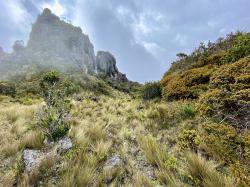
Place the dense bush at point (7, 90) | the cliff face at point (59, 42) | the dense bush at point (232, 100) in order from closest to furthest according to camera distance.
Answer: the dense bush at point (232, 100) < the dense bush at point (7, 90) < the cliff face at point (59, 42)

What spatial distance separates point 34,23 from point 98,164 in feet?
404

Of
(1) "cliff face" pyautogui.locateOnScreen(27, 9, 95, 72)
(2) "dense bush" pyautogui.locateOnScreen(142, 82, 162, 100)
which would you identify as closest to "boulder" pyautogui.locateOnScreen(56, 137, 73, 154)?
(2) "dense bush" pyautogui.locateOnScreen(142, 82, 162, 100)

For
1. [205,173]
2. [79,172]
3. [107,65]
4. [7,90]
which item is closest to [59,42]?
[107,65]

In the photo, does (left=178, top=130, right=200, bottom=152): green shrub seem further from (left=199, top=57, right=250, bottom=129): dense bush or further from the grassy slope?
(left=199, top=57, right=250, bottom=129): dense bush

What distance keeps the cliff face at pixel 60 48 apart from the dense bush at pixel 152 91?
6760cm

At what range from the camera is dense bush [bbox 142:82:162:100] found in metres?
12.8

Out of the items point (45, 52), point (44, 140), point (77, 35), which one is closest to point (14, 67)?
point (45, 52)

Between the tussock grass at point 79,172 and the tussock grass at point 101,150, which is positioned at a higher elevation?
the tussock grass at point 101,150

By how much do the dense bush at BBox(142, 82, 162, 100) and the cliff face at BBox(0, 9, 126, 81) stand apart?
67.6 m

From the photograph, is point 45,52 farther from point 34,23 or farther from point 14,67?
point 34,23

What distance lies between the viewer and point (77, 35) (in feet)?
356

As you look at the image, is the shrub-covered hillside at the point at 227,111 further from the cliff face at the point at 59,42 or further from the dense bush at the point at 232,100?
the cliff face at the point at 59,42

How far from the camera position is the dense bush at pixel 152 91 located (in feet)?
42.1

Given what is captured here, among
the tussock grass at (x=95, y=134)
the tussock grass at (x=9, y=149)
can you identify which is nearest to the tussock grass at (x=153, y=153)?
the tussock grass at (x=95, y=134)
